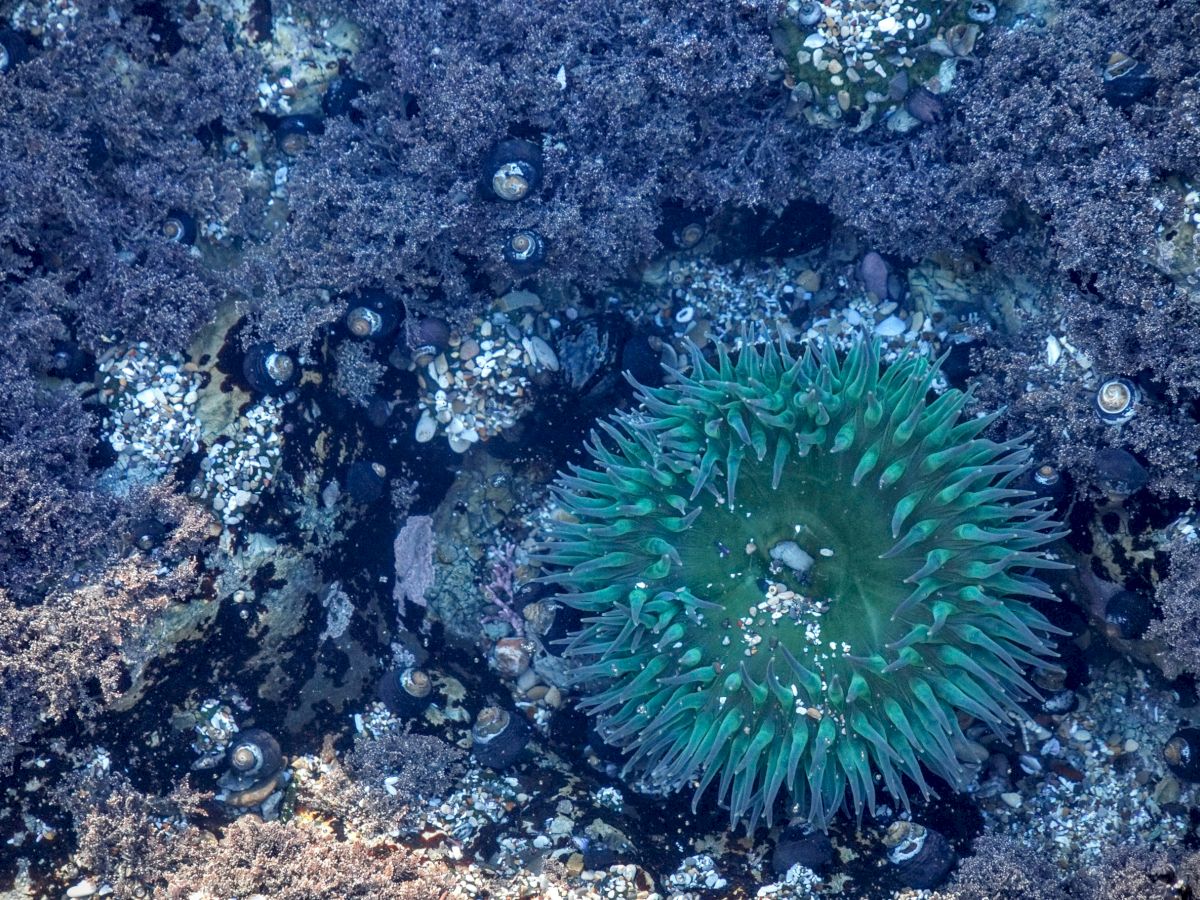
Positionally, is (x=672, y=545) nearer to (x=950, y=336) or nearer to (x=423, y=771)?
(x=423, y=771)

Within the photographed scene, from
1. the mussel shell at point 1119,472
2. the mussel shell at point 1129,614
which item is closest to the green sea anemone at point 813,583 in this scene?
A: the mussel shell at point 1119,472

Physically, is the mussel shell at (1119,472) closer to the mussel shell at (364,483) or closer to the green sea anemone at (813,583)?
the green sea anemone at (813,583)

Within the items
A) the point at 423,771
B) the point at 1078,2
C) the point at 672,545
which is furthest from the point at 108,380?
the point at 1078,2

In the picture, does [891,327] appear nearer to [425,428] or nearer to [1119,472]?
[1119,472]

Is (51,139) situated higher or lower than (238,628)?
higher

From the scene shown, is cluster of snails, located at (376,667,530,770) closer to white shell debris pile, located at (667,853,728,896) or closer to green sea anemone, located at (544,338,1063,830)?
green sea anemone, located at (544,338,1063,830)

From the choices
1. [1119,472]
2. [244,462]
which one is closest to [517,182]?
[244,462]
